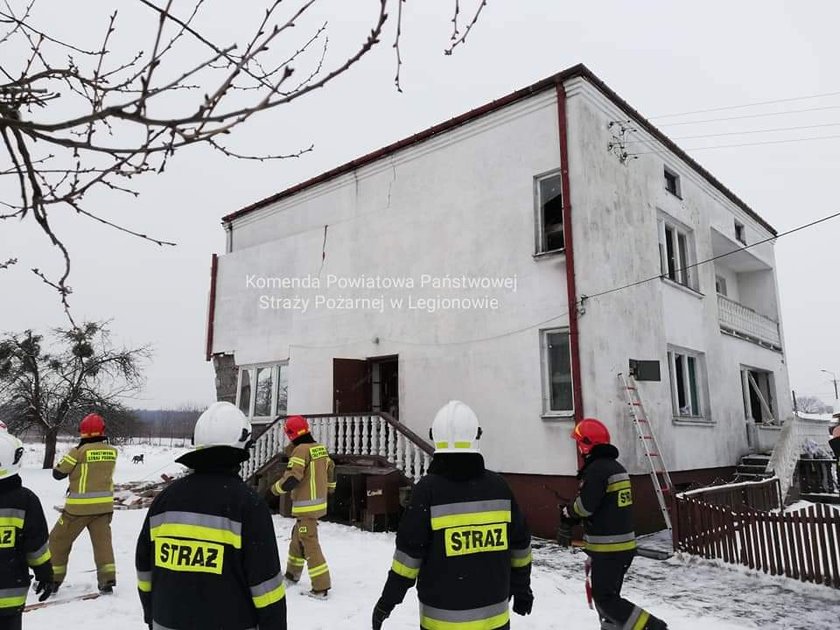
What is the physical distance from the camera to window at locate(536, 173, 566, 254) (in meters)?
11.1

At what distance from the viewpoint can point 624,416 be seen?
33.4 feet

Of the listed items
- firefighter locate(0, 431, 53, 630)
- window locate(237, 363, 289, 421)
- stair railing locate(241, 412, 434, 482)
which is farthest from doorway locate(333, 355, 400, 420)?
firefighter locate(0, 431, 53, 630)

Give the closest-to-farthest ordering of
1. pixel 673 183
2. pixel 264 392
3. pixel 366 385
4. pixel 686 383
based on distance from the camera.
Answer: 1. pixel 686 383
2. pixel 366 385
3. pixel 673 183
4. pixel 264 392

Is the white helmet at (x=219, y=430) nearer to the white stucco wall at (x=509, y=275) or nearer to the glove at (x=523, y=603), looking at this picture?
the glove at (x=523, y=603)

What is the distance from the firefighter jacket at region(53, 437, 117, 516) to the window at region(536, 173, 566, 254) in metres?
7.99

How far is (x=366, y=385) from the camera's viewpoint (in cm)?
1327

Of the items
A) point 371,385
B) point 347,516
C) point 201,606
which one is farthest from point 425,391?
point 201,606

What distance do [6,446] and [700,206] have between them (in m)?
15.0

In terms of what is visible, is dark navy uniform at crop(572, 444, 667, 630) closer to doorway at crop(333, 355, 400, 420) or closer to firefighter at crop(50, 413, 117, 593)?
firefighter at crop(50, 413, 117, 593)

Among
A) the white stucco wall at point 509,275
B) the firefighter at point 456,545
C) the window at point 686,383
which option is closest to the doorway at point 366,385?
the white stucco wall at point 509,275

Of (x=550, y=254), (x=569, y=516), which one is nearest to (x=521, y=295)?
(x=550, y=254)

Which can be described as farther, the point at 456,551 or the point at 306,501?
the point at 306,501

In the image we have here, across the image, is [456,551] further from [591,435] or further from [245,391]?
[245,391]

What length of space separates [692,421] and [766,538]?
193 inches
